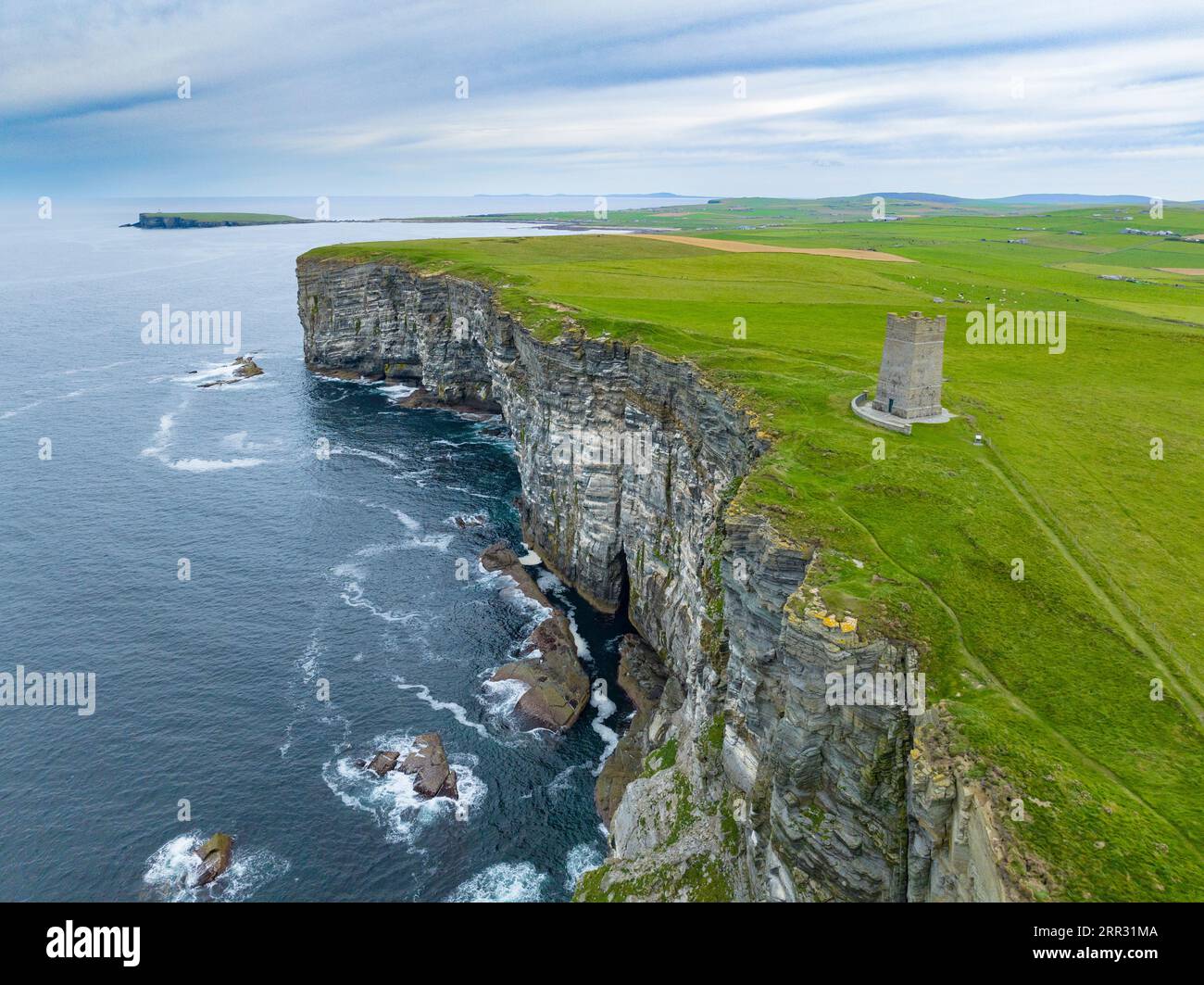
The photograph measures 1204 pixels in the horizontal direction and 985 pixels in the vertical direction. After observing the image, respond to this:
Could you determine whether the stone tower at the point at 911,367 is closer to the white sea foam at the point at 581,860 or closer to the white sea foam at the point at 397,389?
the white sea foam at the point at 581,860

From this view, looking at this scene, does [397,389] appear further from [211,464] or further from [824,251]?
[824,251]

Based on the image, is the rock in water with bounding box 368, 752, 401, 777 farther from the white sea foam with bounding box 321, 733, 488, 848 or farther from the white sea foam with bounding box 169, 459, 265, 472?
the white sea foam with bounding box 169, 459, 265, 472

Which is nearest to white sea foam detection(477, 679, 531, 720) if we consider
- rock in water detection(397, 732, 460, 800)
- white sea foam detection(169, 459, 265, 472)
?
rock in water detection(397, 732, 460, 800)

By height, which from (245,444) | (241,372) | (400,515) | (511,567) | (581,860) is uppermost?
(241,372)

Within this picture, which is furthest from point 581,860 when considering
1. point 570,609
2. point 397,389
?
point 397,389

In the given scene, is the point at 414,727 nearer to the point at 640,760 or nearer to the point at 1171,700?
the point at 640,760

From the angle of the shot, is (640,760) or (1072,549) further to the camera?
(640,760)
